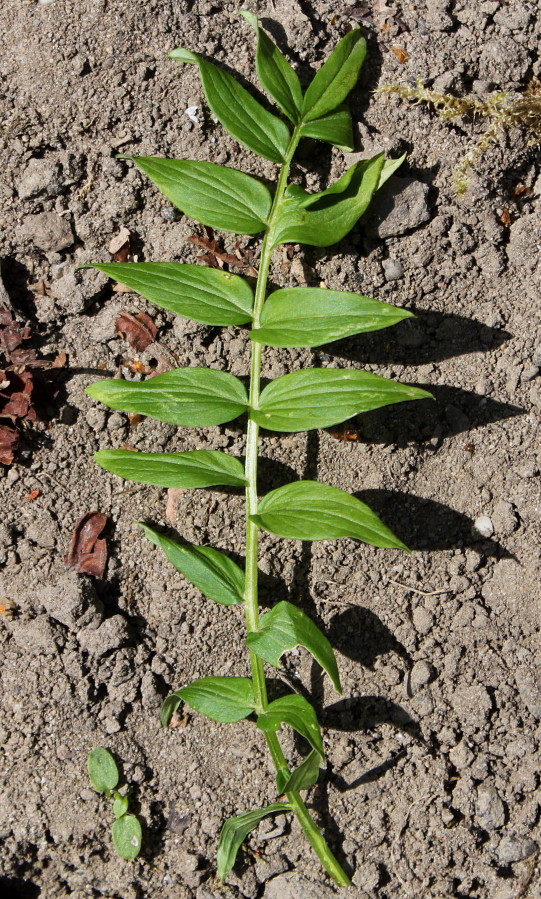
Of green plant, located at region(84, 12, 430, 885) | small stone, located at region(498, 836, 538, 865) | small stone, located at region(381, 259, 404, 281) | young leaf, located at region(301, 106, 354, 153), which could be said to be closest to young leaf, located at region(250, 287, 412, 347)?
green plant, located at region(84, 12, 430, 885)

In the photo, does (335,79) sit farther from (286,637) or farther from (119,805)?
(119,805)

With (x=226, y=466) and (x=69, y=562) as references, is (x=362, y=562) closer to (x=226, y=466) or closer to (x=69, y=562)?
(x=226, y=466)

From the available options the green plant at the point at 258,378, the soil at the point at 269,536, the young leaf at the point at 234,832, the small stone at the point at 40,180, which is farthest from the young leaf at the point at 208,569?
the small stone at the point at 40,180

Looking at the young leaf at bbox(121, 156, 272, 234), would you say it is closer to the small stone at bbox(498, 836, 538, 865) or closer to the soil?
the soil

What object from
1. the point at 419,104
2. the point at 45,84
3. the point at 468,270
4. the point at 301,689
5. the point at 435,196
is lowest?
the point at 301,689

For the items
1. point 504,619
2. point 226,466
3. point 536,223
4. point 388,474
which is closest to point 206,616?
point 226,466

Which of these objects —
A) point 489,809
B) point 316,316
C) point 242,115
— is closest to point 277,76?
point 242,115
